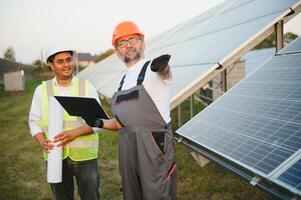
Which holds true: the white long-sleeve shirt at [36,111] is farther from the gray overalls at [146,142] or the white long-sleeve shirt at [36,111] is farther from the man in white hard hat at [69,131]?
the gray overalls at [146,142]

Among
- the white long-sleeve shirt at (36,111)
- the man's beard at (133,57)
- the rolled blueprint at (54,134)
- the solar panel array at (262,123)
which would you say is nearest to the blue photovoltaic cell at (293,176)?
the solar panel array at (262,123)

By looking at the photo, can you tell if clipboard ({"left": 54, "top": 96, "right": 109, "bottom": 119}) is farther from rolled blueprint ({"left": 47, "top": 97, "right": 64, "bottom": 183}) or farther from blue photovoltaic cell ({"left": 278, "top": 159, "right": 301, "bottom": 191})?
blue photovoltaic cell ({"left": 278, "top": 159, "right": 301, "bottom": 191})

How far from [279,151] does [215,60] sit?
2840 mm

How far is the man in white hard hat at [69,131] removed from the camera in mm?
3535

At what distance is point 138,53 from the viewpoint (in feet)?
10.2

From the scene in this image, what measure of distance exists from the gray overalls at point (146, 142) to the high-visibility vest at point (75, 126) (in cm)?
71

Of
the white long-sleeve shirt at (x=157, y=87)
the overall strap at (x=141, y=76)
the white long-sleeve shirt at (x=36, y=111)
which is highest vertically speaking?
the overall strap at (x=141, y=76)

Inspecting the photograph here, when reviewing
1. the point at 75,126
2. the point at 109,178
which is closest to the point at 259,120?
the point at 75,126

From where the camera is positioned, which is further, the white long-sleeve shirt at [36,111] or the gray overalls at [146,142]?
Result: the white long-sleeve shirt at [36,111]

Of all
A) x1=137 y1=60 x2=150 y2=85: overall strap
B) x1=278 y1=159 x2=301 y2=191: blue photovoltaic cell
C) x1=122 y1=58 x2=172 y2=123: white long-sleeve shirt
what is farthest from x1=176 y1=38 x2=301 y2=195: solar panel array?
x1=137 y1=60 x2=150 y2=85: overall strap

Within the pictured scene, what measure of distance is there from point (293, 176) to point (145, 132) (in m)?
1.21

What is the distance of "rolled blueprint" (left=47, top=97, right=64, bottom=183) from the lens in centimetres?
330

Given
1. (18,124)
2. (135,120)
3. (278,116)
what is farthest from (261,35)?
(18,124)

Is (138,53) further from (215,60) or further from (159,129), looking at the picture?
(215,60)
